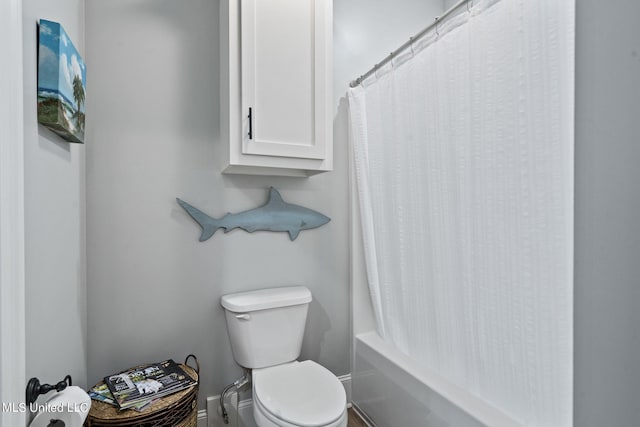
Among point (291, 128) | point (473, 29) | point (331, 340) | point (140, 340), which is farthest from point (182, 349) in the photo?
point (473, 29)

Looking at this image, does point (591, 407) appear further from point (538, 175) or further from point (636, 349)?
point (538, 175)

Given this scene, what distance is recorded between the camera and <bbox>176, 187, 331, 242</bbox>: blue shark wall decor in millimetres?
1581

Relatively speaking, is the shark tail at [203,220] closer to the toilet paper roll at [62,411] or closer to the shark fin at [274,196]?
the shark fin at [274,196]

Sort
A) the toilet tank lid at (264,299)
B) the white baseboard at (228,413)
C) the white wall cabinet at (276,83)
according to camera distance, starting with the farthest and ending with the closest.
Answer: the white baseboard at (228,413) < the toilet tank lid at (264,299) < the white wall cabinet at (276,83)

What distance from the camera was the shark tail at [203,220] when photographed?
1.55 meters

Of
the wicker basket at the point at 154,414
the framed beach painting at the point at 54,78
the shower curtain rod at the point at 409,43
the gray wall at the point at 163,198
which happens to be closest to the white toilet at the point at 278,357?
the gray wall at the point at 163,198

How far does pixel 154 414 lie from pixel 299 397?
51 centimetres

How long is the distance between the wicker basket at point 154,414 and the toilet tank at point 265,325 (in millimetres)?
314

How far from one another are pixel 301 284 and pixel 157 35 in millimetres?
1376

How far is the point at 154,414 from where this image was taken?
1115 millimetres

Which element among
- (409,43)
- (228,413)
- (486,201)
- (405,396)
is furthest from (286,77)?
(228,413)

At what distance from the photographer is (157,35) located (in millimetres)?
1496

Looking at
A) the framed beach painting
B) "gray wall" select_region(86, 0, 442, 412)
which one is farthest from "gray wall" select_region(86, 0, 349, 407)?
the framed beach painting

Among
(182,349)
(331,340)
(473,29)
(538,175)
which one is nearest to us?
(538,175)
